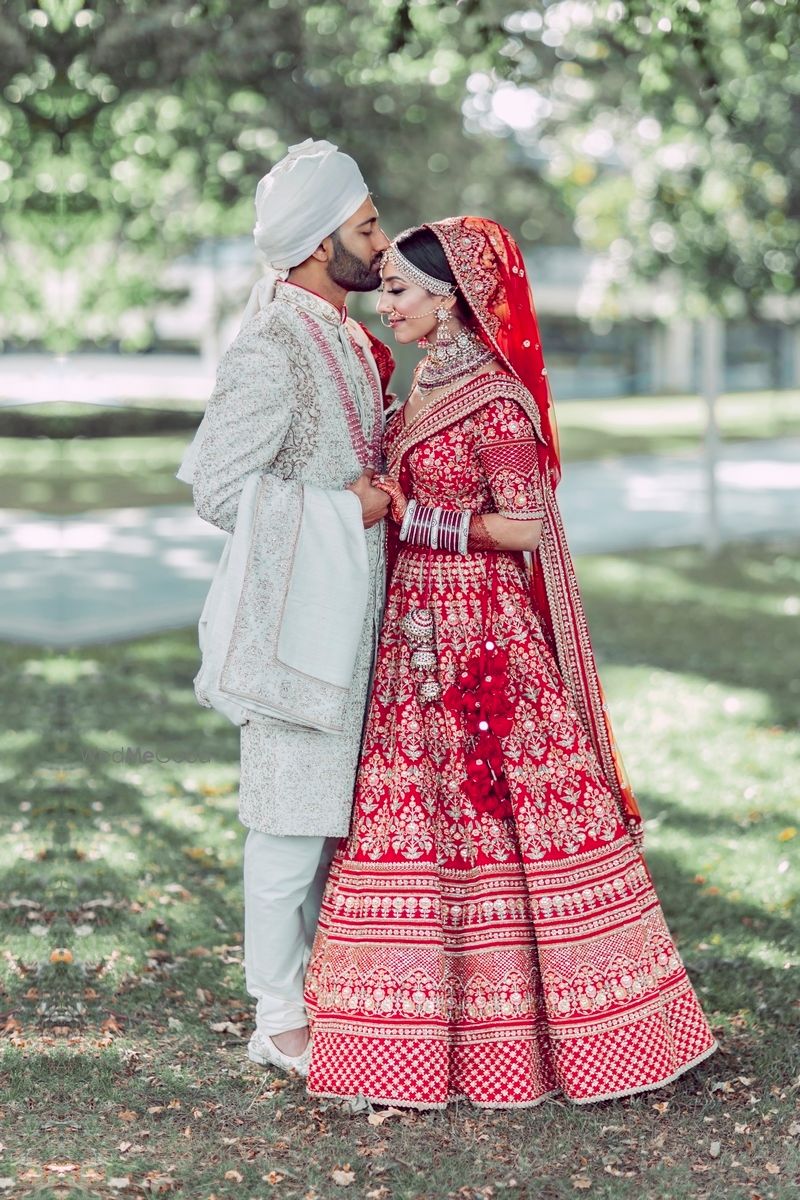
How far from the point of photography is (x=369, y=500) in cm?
379

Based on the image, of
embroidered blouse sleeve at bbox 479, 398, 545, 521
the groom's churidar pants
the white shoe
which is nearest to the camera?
embroidered blouse sleeve at bbox 479, 398, 545, 521

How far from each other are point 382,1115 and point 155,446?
24.4m

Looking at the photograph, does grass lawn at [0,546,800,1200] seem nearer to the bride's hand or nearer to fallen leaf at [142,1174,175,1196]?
fallen leaf at [142,1174,175,1196]

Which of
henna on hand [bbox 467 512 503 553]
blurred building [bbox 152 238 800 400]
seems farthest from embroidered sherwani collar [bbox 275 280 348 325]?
blurred building [bbox 152 238 800 400]

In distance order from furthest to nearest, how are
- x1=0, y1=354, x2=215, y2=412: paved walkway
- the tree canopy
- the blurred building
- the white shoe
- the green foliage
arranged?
1. the blurred building
2. x1=0, y1=354, x2=215, y2=412: paved walkway
3. the green foliage
4. the tree canopy
5. the white shoe

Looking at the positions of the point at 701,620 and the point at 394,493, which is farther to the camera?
the point at 701,620

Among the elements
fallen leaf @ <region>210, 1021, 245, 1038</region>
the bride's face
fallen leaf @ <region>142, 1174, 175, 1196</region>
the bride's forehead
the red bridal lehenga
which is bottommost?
fallen leaf @ <region>210, 1021, 245, 1038</region>

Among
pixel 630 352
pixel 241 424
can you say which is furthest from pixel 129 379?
pixel 241 424

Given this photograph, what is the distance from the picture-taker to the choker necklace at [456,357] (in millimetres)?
3793

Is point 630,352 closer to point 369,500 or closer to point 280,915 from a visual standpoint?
point 369,500

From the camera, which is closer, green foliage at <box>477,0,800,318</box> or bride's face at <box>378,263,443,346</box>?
bride's face at <box>378,263,443,346</box>

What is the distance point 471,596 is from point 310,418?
622 mm

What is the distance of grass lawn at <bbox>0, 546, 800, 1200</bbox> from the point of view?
3.54 m

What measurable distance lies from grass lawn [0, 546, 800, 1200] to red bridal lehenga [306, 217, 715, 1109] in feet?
0.48
